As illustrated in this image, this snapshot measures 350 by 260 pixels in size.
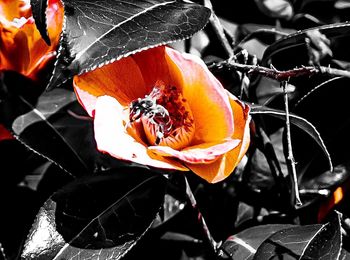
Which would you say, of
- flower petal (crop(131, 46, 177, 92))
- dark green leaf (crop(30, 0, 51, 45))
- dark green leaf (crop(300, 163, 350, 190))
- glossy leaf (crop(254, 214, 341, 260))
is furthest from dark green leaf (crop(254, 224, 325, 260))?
dark green leaf (crop(30, 0, 51, 45))

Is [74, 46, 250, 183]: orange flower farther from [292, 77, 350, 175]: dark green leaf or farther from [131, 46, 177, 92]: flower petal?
[292, 77, 350, 175]: dark green leaf

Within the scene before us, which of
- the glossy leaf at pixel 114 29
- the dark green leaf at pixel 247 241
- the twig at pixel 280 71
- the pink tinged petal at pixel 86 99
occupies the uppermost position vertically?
the glossy leaf at pixel 114 29

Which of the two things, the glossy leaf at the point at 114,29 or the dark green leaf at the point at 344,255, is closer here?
the glossy leaf at the point at 114,29

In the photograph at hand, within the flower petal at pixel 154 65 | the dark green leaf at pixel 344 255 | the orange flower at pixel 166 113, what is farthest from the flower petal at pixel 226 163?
the dark green leaf at pixel 344 255

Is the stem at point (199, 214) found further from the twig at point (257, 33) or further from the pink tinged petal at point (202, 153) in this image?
the twig at point (257, 33)

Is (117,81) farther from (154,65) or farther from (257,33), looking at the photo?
(257,33)

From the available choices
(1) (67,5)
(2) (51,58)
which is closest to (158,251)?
(2) (51,58)
